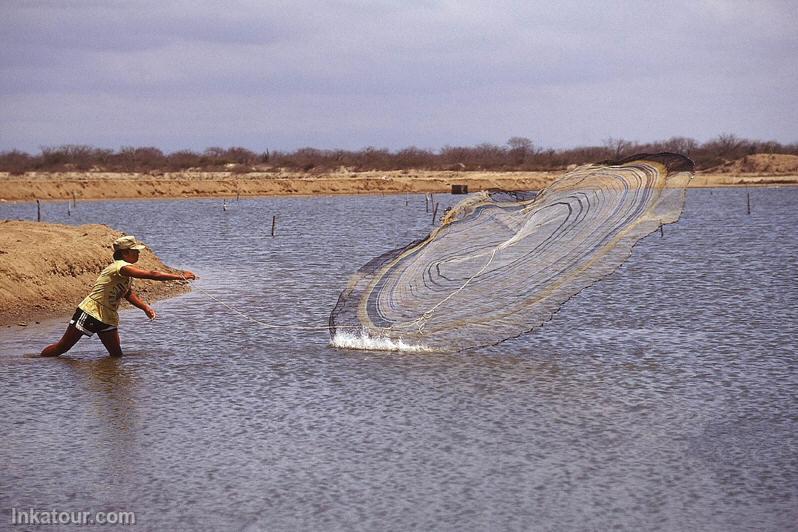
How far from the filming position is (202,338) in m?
13.3

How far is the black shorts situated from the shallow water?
0.40 meters

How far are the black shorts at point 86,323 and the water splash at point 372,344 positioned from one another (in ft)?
9.00

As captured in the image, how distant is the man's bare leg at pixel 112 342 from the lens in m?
11.3

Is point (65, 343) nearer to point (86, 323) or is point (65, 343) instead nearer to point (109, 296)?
point (86, 323)

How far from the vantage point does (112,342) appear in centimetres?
1143

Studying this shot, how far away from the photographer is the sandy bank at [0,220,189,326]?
608 inches

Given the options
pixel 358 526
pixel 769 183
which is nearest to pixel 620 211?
pixel 358 526

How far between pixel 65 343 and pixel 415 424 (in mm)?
4731

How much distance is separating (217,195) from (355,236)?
153 feet

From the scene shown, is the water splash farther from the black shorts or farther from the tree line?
the tree line

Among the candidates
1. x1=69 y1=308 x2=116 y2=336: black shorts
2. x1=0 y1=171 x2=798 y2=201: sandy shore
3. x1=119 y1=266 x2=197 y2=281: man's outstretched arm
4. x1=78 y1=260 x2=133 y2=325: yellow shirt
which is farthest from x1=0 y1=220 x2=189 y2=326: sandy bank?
x1=0 y1=171 x2=798 y2=201: sandy shore

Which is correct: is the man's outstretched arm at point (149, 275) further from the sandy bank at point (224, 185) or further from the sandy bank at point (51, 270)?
the sandy bank at point (224, 185)

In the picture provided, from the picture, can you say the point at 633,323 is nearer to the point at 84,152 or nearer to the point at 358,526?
the point at 358,526

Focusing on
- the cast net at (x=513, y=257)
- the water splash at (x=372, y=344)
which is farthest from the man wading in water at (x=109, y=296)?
the cast net at (x=513, y=257)
